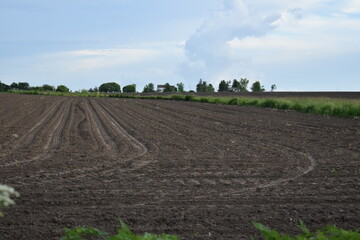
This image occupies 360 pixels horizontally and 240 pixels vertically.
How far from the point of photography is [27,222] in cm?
760

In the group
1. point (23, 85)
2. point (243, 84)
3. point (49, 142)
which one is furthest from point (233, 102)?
point (23, 85)

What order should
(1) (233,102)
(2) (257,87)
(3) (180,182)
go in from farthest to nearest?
(2) (257,87) < (1) (233,102) < (3) (180,182)

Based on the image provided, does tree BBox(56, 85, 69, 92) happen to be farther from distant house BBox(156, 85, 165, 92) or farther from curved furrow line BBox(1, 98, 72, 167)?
curved furrow line BBox(1, 98, 72, 167)

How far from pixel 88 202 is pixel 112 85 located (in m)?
162

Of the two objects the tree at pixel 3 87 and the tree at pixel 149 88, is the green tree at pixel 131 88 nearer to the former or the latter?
the tree at pixel 149 88

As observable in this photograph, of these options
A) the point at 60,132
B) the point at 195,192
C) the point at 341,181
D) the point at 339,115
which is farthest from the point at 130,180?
the point at 339,115

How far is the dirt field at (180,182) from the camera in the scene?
25.3ft

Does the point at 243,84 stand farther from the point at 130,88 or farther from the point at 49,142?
the point at 49,142

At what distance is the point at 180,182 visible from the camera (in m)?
10.8

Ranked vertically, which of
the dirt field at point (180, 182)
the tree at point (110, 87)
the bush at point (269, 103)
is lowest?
the tree at point (110, 87)

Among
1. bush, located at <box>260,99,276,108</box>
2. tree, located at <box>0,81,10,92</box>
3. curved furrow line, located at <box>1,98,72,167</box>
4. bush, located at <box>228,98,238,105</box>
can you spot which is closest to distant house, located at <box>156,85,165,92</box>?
tree, located at <box>0,81,10,92</box>

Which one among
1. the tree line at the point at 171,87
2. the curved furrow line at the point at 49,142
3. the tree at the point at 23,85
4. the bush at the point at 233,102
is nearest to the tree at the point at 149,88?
the tree line at the point at 171,87

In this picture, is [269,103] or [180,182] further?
[269,103]

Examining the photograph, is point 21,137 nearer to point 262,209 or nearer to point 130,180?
point 130,180
